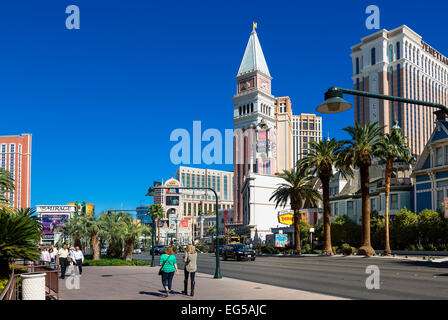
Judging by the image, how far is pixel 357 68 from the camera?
18000cm

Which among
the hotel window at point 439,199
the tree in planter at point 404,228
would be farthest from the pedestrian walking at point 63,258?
the hotel window at point 439,199

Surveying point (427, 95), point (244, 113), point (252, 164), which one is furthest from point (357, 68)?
point (252, 164)

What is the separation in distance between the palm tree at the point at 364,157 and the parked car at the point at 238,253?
11.6 meters

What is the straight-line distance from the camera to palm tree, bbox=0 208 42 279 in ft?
47.5

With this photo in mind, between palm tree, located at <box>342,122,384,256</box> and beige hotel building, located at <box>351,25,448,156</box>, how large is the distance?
11532 cm

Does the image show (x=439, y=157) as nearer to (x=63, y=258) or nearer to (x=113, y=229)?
(x=113, y=229)

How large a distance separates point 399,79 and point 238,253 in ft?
452

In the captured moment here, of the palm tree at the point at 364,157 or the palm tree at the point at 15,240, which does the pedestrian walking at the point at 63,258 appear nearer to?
the palm tree at the point at 15,240

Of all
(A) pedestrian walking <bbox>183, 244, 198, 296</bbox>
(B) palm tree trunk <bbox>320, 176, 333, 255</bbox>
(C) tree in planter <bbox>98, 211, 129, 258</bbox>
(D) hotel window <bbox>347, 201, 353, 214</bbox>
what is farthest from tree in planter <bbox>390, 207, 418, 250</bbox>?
(A) pedestrian walking <bbox>183, 244, 198, 296</bbox>

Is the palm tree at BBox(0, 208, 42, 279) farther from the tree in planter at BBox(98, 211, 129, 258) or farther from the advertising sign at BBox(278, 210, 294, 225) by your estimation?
the advertising sign at BBox(278, 210, 294, 225)

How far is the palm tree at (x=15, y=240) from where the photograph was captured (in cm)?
1447

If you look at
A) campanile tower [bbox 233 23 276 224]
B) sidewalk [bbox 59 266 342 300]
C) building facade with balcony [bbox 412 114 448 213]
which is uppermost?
campanile tower [bbox 233 23 276 224]
